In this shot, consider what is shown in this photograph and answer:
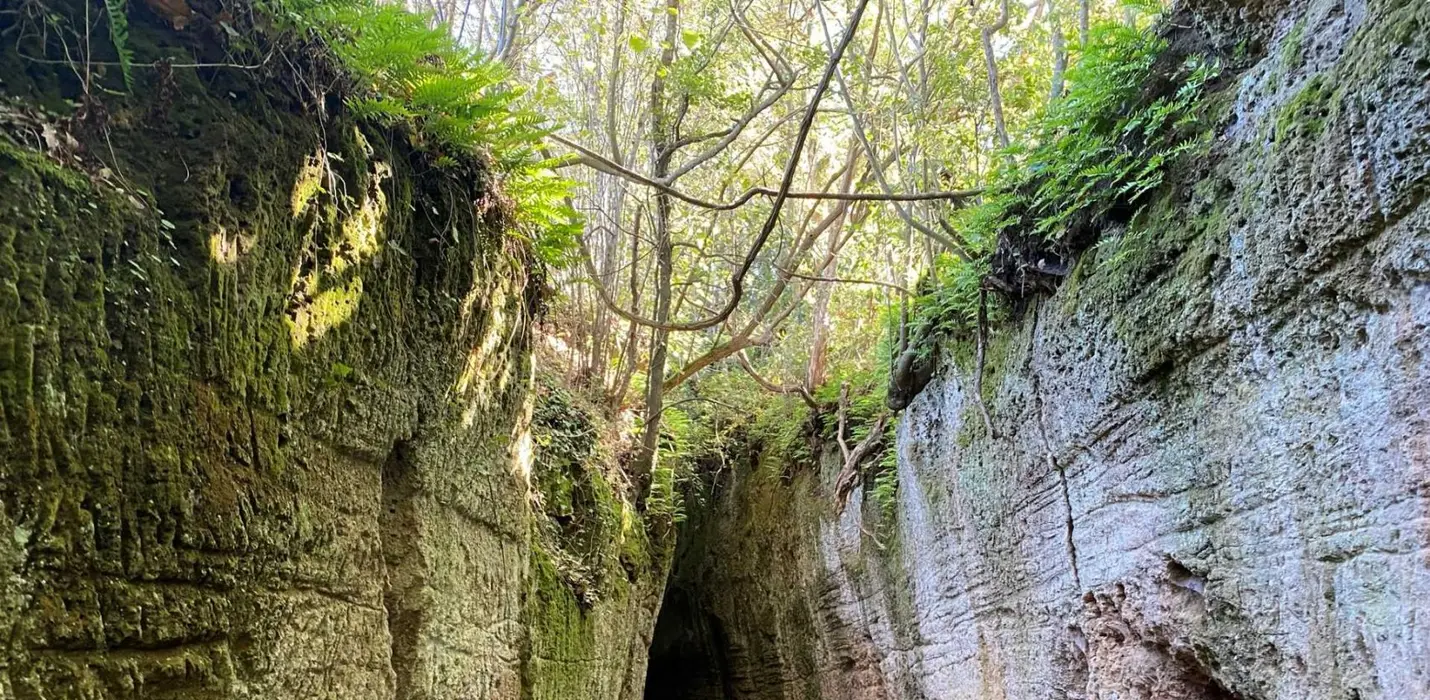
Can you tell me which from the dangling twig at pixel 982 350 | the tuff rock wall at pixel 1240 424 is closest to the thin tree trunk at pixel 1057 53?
the dangling twig at pixel 982 350

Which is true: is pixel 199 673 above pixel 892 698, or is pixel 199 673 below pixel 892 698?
above

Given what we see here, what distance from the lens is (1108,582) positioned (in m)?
4.12

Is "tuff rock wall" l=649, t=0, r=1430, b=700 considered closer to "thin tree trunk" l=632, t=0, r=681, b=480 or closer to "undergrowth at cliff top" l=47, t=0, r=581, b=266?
"thin tree trunk" l=632, t=0, r=681, b=480

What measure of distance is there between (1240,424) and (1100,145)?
159 centimetres

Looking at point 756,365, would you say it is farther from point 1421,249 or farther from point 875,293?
point 1421,249

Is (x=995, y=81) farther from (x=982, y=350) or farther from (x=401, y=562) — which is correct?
(x=401, y=562)

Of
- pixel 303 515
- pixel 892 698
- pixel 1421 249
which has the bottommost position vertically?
pixel 892 698

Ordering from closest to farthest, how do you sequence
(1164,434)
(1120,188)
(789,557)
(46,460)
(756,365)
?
(46,460), (1164,434), (1120,188), (789,557), (756,365)

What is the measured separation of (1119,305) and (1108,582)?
141cm

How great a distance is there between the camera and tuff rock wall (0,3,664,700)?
1999 millimetres

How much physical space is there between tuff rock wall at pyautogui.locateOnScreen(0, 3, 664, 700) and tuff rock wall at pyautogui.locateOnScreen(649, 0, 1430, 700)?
3.24 m

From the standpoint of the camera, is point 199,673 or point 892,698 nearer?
point 199,673

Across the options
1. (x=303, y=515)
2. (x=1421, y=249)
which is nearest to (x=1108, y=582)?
(x=1421, y=249)

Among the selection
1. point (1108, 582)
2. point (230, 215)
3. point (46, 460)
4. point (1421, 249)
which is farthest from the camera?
point (1108, 582)
